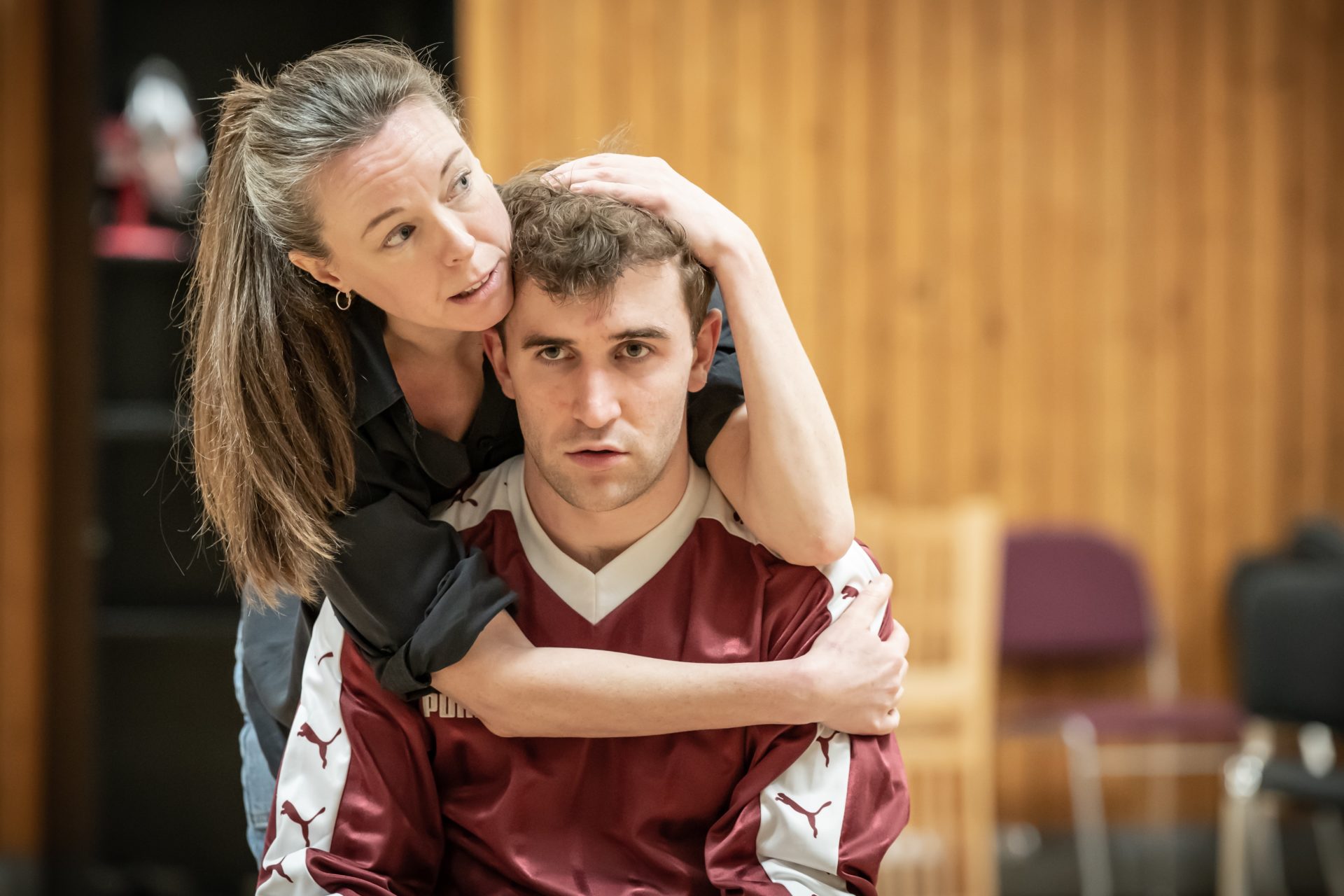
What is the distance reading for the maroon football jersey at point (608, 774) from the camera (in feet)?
5.45

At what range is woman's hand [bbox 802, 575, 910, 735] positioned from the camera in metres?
1.68

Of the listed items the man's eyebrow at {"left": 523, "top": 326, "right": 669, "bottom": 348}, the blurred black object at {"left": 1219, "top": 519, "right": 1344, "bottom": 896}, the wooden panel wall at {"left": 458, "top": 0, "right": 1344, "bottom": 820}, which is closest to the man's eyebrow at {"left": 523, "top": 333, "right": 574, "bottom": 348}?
the man's eyebrow at {"left": 523, "top": 326, "right": 669, "bottom": 348}

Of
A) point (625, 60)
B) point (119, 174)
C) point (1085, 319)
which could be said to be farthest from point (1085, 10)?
point (119, 174)

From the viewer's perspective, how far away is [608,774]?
1.75 m

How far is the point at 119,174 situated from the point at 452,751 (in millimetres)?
3507

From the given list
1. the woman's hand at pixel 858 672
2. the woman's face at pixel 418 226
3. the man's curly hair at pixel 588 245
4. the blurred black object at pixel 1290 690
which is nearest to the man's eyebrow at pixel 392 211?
the woman's face at pixel 418 226

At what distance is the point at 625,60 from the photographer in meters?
5.12

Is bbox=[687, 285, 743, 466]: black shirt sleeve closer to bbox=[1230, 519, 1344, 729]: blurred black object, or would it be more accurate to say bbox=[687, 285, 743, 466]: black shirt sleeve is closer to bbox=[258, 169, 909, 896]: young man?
bbox=[258, 169, 909, 896]: young man

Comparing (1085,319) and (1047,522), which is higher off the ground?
(1085,319)

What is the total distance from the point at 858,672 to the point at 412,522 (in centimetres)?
61

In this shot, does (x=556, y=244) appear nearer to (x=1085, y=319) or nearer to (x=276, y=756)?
(x=276, y=756)

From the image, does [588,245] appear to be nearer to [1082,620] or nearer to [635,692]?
[635,692]

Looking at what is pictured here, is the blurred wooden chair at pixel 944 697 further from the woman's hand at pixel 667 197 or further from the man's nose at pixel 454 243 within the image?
the man's nose at pixel 454 243

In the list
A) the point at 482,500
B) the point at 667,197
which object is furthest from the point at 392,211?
the point at 482,500
